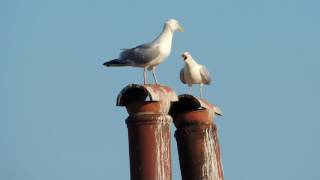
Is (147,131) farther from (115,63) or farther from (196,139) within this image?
(115,63)

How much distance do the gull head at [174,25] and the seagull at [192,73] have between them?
1829 millimetres

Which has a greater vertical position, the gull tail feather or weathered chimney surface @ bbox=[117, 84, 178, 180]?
the gull tail feather

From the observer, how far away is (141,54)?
38.6 feet

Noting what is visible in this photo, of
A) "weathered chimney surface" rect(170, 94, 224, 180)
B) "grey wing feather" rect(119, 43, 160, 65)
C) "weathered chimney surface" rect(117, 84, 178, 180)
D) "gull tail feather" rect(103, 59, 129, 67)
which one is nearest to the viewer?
"weathered chimney surface" rect(117, 84, 178, 180)

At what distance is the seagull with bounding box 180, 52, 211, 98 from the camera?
1451cm

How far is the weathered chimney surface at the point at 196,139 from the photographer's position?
36.8 feet

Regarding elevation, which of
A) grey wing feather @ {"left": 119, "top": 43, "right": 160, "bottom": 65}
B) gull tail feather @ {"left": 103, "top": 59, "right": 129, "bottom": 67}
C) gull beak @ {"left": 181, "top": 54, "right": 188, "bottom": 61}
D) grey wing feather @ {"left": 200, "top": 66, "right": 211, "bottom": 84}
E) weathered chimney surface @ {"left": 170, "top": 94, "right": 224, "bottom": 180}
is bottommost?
weathered chimney surface @ {"left": 170, "top": 94, "right": 224, "bottom": 180}

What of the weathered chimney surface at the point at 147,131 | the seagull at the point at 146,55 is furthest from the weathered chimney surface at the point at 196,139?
the weathered chimney surface at the point at 147,131

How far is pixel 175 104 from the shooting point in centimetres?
1152

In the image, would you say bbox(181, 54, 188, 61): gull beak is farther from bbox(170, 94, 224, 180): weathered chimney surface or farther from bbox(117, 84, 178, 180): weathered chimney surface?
bbox(117, 84, 178, 180): weathered chimney surface

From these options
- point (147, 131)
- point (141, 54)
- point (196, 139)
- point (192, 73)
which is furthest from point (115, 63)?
point (192, 73)

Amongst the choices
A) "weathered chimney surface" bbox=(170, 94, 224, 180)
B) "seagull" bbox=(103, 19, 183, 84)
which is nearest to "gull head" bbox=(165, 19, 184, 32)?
"seagull" bbox=(103, 19, 183, 84)

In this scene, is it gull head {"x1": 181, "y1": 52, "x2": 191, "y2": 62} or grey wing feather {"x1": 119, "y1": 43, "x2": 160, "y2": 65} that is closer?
grey wing feather {"x1": 119, "y1": 43, "x2": 160, "y2": 65}

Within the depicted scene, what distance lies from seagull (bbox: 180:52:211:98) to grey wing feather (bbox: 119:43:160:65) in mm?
2730
